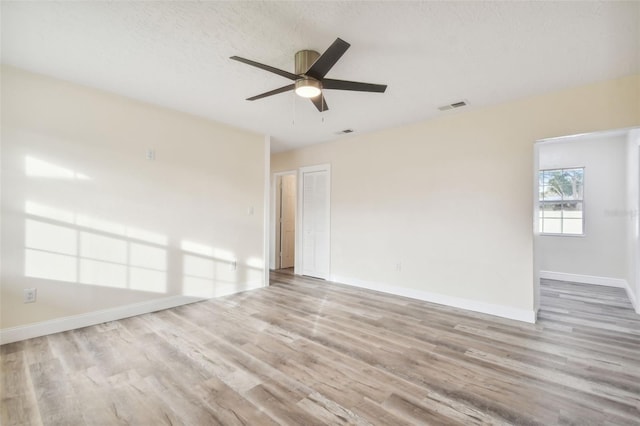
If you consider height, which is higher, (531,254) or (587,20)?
(587,20)

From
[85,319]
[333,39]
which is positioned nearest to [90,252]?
[85,319]

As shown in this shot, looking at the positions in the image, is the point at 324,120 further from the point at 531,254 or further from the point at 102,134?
the point at 531,254

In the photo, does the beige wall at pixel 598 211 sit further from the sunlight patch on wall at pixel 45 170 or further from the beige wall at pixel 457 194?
the sunlight patch on wall at pixel 45 170

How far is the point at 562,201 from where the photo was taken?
5590 mm

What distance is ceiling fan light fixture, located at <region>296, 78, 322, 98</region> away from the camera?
2.26 meters

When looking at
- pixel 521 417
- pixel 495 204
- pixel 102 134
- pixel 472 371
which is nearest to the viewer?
pixel 521 417

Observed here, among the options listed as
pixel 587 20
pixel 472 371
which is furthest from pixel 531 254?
pixel 587 20

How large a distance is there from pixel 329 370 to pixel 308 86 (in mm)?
2292

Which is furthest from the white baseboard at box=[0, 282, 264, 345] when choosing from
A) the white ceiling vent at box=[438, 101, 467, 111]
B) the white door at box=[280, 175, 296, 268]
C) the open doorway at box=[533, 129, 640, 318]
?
the open doorway at box=[533, 129, 640, 318]

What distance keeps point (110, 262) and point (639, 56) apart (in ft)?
18.4

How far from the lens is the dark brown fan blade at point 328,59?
5.99 feet

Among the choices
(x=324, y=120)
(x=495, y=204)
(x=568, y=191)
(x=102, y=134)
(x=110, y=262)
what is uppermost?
(x=324, y=120)

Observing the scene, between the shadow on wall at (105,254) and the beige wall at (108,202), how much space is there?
0.03 feet

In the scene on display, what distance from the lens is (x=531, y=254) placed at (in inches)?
131
